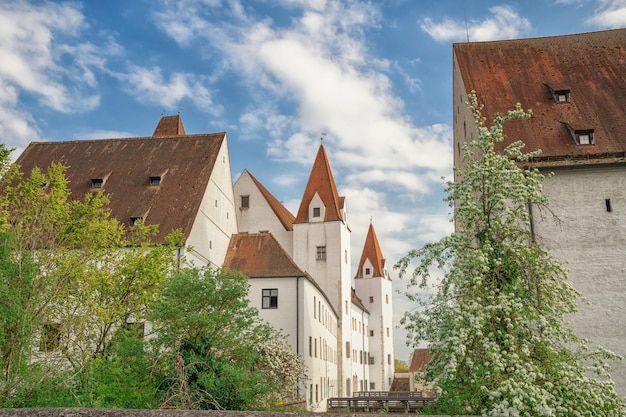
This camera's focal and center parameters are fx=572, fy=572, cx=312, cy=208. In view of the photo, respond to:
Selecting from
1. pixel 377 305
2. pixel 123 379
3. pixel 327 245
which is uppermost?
pixel 327 245

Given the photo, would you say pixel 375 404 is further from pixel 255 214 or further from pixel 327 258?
pixel 255 214

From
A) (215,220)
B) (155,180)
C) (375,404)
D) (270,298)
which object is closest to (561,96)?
(270,298)

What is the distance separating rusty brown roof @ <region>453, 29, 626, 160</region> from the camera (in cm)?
1703

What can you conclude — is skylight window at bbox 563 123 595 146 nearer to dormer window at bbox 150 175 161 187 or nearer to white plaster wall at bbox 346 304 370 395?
dormer window at bbox 150 175 161 187

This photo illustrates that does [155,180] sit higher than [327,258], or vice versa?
[155,180]

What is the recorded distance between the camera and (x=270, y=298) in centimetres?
2588

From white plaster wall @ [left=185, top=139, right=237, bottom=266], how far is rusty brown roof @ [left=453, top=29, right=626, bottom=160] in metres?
11.7

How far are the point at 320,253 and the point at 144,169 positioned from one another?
11422 mm

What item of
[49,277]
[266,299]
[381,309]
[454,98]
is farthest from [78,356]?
[381,309]

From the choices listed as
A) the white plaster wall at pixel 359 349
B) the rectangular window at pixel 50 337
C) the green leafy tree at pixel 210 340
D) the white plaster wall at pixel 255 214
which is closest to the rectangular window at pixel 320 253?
the white plaster wall at pixel 255 214

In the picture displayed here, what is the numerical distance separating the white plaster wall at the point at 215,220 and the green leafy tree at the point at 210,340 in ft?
28.6

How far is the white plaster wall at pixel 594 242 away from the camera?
15.2m

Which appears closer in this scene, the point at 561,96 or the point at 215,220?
the point at 561,96

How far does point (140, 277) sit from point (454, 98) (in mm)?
14805
